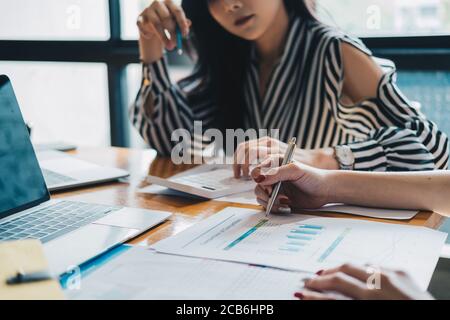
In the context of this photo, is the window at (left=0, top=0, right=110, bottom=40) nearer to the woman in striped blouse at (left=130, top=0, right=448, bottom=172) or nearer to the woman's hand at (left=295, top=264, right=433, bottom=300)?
the woman in striped blouse at (left=130, top=0, right=448, bottom=172)

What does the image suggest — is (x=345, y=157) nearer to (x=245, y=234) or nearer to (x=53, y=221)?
(x=245, y=234)

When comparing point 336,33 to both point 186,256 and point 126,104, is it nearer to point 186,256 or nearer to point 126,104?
point 186,256

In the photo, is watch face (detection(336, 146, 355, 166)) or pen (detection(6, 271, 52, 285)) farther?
watch face (detection(336, 146, 355, 166))

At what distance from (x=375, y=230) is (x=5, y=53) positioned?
7.53 ft

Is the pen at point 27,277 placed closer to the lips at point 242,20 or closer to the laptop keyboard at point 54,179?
the laptop keyboard at point 54,179

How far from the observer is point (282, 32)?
1.68 m

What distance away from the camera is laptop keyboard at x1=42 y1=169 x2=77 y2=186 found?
1119mm

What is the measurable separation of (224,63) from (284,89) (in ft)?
0.78

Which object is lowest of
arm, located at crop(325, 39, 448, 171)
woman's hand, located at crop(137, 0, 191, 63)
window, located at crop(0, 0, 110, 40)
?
arm, located at crop(325, 39, 448, 171)

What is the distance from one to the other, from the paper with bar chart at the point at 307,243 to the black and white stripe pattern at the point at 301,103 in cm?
50

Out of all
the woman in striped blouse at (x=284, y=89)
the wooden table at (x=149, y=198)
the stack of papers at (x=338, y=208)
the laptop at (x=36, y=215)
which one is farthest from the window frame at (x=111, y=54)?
the laptop at (x=36, y=215)

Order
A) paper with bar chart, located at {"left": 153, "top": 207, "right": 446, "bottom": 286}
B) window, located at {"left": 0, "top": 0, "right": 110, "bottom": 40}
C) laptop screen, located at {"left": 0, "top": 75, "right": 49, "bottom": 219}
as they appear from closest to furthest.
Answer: paper with bar chart, located at {"left": 153, "top": 207, "right": 446, "bottom": 286} → laptop screen, located at {"left": 0, "top": 75, "right": 49, "bottom": 219} → window, located at {"left": 0, "top": 0, "right": 110, "bottom": 40}

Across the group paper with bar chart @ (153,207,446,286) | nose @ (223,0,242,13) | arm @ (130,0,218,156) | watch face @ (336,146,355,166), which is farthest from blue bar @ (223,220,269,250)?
nose @ (223,0,242,13)

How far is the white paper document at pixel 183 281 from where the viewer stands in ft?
1.98
